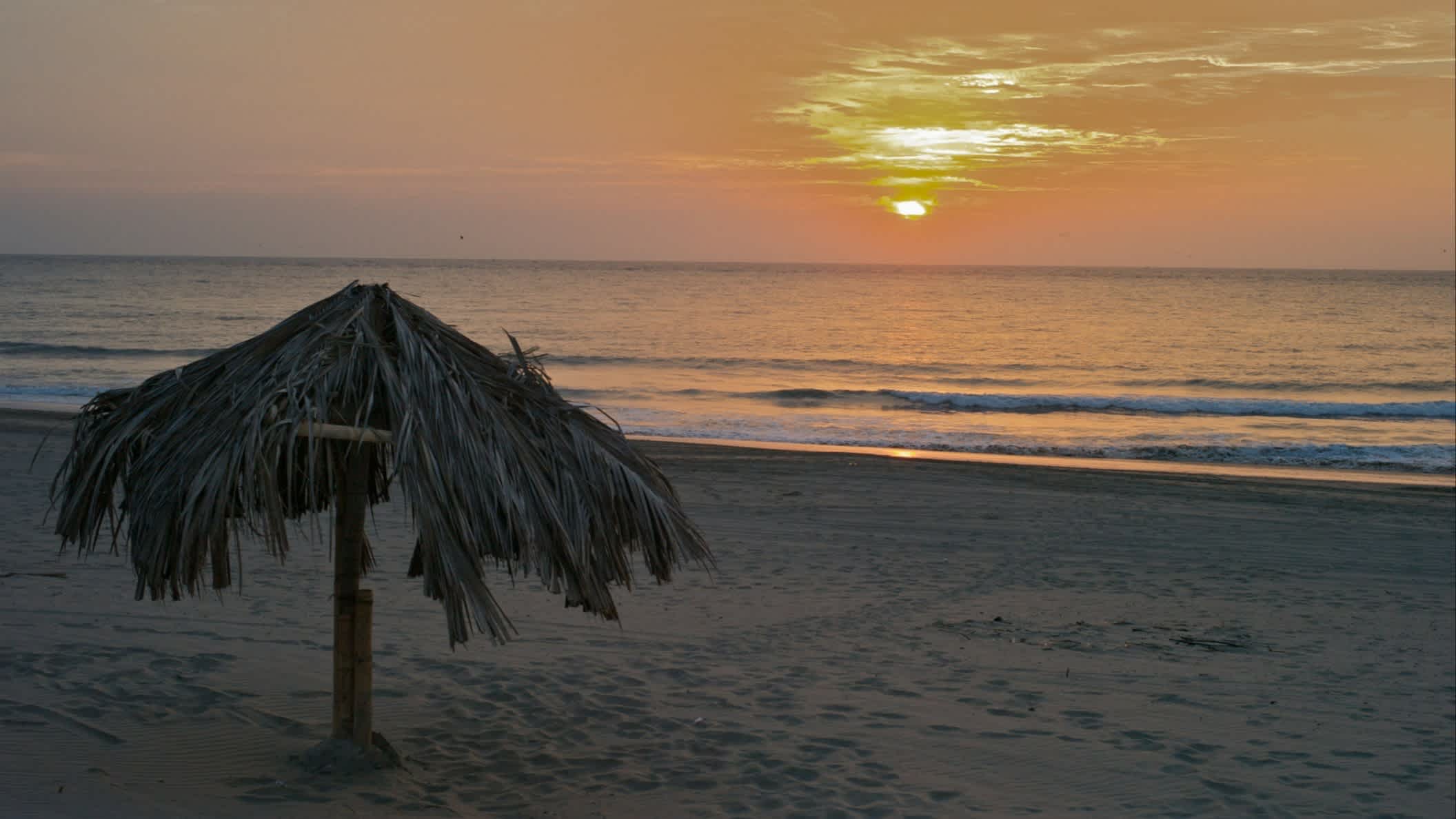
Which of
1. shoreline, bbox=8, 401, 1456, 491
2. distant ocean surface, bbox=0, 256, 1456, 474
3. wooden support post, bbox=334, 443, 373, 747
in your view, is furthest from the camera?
distant ocean surface, bbox=0, 256, 1456, 474

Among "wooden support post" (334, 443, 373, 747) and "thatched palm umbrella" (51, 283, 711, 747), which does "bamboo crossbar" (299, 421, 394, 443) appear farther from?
"wooden support post" (334, 443, 373, 747)

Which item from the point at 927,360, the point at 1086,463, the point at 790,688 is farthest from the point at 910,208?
the point at 790,688

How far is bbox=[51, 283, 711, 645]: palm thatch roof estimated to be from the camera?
3.69m

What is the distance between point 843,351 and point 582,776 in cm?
3435

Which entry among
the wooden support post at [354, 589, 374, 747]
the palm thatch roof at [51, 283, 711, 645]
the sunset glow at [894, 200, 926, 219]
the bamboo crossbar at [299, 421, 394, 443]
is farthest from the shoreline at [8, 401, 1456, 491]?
the sunset glow at [894, 200, 926, 219]

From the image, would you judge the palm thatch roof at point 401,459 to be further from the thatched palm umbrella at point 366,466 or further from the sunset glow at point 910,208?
the sunset glow at point 910,208

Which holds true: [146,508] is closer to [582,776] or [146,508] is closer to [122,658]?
[582,776]

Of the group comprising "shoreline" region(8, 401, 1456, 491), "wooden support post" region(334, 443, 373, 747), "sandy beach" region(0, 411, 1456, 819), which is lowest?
"sandy beach" region(0, 411, 1456, 819)

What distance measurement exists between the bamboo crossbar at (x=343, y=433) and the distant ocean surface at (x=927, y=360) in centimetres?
1505

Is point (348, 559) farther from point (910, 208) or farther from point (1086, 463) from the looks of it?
point (910, 208)

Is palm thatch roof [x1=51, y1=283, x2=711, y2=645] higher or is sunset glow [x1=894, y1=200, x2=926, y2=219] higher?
sunset glow [x1=894, y1=200, x2=926, y2=219]

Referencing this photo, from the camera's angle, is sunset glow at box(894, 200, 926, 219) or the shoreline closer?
the shoreline

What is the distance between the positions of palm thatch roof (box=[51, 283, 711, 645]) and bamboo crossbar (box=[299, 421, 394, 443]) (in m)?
0.02

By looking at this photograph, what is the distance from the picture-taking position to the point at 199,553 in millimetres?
3807
